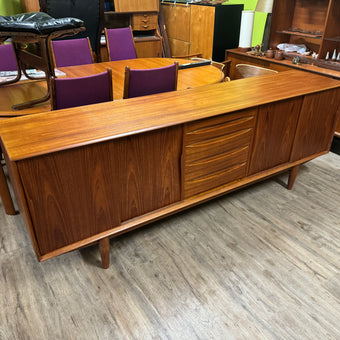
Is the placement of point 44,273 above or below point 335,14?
below

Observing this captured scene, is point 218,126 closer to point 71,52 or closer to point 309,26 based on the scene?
point 71,52

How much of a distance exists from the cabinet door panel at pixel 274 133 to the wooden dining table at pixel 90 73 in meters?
0.78

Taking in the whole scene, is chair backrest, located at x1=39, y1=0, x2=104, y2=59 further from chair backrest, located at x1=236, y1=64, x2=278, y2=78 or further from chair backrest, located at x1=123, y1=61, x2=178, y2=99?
chair backrest, located at x1=123, y1=61, x2=178, y2=99

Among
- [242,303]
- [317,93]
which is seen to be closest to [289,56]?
[317,93]

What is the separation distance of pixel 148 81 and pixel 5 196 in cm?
119

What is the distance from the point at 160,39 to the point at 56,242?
4335 millimetres

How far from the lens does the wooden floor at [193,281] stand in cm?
137

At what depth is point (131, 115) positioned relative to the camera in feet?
4.86

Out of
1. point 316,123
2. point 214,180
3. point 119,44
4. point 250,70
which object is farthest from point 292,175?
point 119,44

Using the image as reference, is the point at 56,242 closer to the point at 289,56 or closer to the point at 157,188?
the point at 157,188

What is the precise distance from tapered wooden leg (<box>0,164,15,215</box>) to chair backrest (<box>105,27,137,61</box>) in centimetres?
192

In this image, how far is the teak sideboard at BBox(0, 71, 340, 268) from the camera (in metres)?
1.23

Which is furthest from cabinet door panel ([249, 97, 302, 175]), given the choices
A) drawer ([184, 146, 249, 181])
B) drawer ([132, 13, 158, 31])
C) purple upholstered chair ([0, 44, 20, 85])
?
drawer ([132, 13, 158, 31])

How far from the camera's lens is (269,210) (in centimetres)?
210
